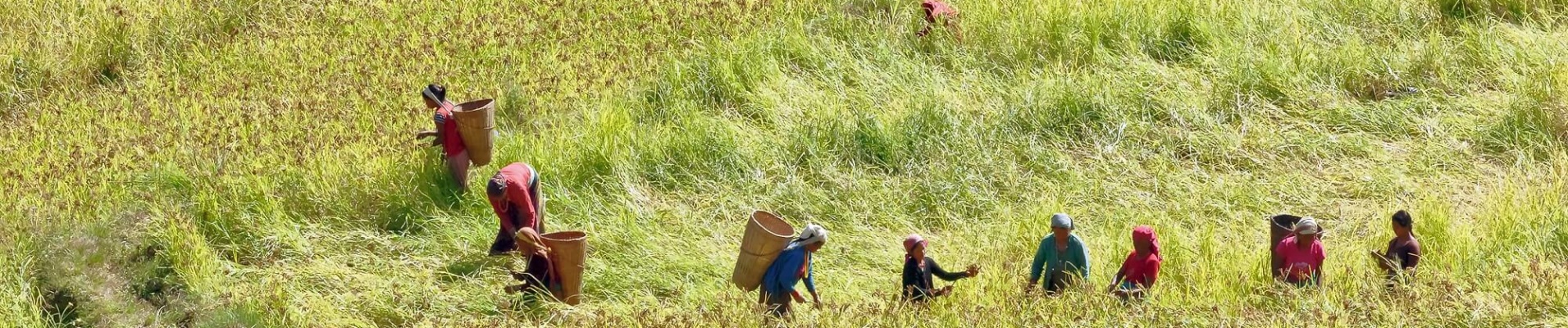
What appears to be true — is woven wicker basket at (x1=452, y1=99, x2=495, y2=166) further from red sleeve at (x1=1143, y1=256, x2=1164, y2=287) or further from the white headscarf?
red sleeve at (x1=1143, y1=256, x2=1164, y2=287)

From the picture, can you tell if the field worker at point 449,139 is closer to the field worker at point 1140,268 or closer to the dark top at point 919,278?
the dark top at point 919,278

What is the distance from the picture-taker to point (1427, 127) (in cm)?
828

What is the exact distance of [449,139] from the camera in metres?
7.76

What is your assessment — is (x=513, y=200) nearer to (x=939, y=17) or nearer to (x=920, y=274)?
(x=920, y=274)

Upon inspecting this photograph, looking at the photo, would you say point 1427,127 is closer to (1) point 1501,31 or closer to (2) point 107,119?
(1) point 1501,31

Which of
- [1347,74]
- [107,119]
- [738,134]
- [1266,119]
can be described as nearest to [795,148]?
[738,134]

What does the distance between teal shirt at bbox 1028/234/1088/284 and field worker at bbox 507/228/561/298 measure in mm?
1993

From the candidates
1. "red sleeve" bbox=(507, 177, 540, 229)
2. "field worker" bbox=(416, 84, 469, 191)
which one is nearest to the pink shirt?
"red sleeve" bbox=(507, 177, 540, 229)

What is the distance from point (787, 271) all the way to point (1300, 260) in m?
1.93

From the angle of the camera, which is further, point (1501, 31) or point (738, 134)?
point (1501, 31)

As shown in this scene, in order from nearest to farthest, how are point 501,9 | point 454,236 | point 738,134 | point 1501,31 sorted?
point 454,236 → point 738,134 → point 1501,31 → point 501,9

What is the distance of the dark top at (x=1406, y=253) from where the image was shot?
19.4 ft

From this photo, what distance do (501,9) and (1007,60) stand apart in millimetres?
3414

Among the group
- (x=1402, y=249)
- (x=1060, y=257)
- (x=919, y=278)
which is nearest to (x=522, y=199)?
(x=919, y=278)
